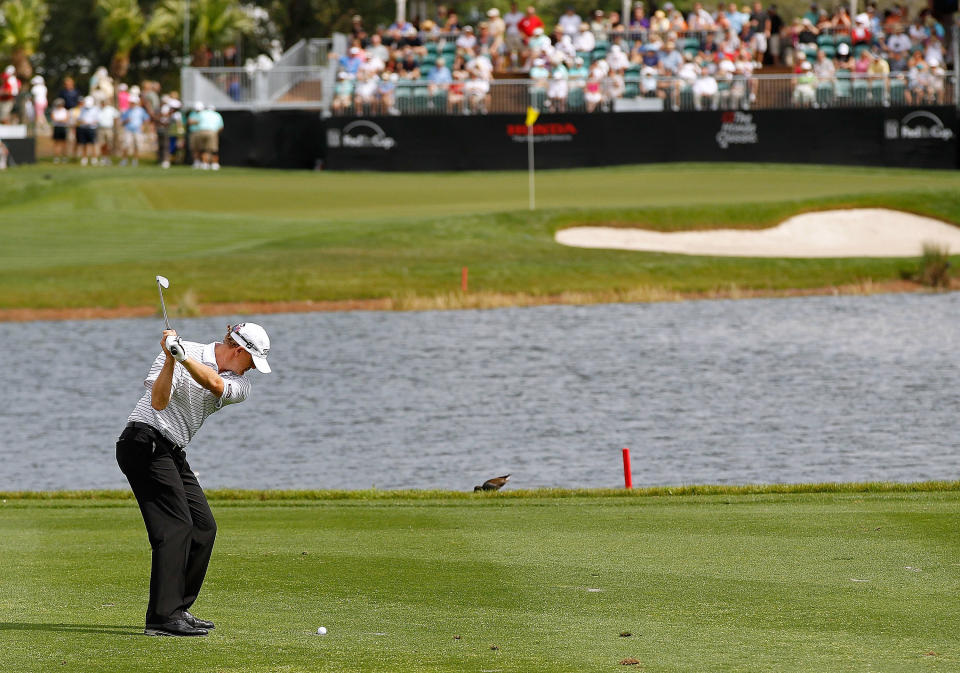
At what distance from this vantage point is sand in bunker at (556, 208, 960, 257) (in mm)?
39250

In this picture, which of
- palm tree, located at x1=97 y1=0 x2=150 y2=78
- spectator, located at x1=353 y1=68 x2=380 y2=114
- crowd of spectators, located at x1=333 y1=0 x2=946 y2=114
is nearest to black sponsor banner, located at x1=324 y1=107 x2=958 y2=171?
spectator, located at x1=353 y1=68 x2=380 y2=114

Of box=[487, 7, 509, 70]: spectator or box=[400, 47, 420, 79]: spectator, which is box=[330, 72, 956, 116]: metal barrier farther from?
box=[487, 7, 509, 70]: spectator

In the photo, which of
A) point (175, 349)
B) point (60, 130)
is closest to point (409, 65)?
point (60, 130)

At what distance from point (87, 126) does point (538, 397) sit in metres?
31.3

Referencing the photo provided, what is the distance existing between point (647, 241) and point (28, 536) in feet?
94.0

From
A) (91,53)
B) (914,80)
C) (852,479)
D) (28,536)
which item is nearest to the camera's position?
(28,536)

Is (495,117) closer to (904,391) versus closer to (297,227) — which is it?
(297,227)

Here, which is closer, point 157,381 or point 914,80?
point 157,381

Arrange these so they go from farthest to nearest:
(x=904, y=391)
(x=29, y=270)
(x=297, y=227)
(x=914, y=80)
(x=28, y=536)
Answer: (x=914, y=80), (x=297, y=227), (x=29, y=270), (x=904, y=391), (x=28, y=536)

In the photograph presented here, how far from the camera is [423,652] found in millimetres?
8078

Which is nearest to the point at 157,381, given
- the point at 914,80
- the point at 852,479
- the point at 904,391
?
the point at 852,479

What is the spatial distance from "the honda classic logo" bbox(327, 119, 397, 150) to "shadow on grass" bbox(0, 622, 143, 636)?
133ft

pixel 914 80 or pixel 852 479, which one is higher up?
pixel 914 80

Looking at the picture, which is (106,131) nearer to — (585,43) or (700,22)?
(585,43)
